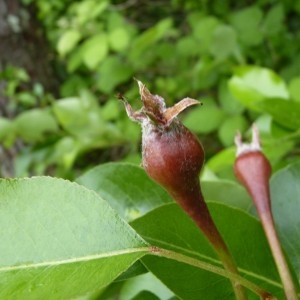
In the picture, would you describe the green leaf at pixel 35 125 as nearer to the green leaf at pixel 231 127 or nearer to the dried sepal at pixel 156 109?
the green leaf at pixel 231 127

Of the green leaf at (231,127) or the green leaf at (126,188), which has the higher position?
the green leaf at (231,127)

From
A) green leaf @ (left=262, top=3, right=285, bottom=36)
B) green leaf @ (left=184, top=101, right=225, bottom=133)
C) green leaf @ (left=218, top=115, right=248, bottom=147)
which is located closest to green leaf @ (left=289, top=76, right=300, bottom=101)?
green leaf @ (left=218, top=115, right=248, bottom=147)

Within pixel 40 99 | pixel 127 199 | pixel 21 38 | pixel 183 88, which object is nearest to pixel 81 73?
pixel 21 38

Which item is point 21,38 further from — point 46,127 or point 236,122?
point 236,122

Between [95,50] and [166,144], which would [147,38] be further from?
[166,144]

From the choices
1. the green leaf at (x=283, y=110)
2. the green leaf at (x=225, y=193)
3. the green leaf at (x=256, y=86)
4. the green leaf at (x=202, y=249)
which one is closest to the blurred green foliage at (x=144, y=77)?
the green leaf at (x=256, y=86)

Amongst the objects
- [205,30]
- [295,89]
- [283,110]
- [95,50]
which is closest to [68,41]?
[95,50]

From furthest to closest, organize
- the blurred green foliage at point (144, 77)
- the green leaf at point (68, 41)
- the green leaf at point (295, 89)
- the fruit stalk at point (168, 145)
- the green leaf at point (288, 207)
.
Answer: the green leaf at point (68, 41), the blurred green foliage at point (144, 77), the green leaf at point (295, 89), the green leaf at point (288, 207), the fruit stalk at point (168, 145)
